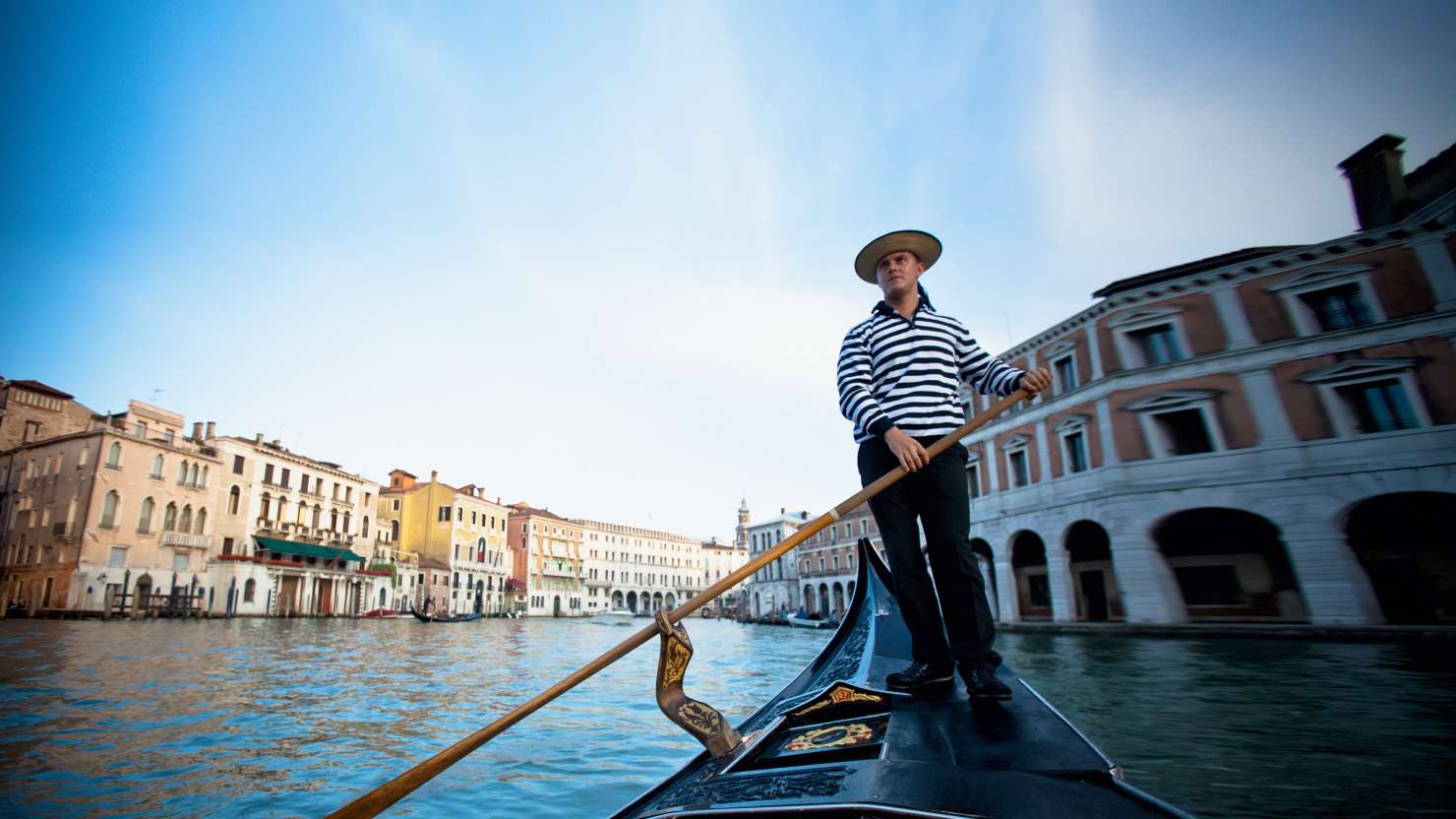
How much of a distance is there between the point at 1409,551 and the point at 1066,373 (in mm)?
6608

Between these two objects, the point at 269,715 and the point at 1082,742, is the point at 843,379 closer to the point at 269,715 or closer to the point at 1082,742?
the point at 1082,742

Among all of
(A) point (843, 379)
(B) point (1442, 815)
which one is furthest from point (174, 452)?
(B) point (1442, 815)

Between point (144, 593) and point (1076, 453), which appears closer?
point (1076, 453)

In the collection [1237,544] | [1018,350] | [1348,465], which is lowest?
[1237,544]

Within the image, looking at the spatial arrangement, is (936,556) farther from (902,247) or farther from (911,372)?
(902,247)

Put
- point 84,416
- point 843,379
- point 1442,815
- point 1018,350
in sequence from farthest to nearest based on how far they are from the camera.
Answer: point 84,416, point 1018,350, point 843,379, point 1442,815

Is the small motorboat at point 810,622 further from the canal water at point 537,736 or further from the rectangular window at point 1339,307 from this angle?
the canal water at point 537,736

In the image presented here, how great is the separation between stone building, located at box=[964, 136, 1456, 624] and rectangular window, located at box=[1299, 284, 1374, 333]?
0.03 m

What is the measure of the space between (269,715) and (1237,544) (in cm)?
1603

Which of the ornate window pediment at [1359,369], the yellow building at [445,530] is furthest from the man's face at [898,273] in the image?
the yellow building at [445,530]

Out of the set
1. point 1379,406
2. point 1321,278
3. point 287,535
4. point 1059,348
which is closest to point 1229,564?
point 1379,406

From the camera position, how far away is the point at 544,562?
160 ft

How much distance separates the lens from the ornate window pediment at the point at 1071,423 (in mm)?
13867

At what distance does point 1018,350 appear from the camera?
655 inches
